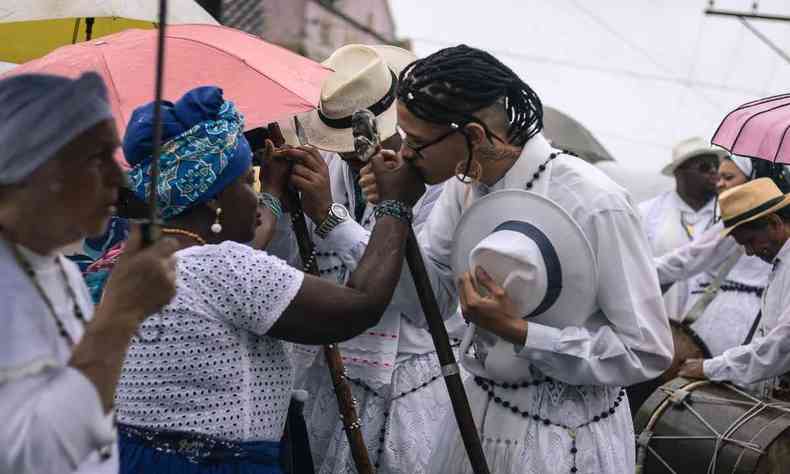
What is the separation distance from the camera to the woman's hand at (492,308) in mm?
3377

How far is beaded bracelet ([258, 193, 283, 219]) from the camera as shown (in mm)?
3947

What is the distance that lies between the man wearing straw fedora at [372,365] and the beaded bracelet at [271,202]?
0.20m

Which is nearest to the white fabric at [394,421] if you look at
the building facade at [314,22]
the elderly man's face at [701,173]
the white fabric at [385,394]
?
the white fabric at [385,394]

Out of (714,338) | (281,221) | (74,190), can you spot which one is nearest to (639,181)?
(714,338)

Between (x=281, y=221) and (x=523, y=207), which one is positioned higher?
(x=523, y=207)

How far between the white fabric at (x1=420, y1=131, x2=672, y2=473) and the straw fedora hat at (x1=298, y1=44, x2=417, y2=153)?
42.5 inches

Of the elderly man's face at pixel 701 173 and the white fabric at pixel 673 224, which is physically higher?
the elderly man's face at pixel 701 173

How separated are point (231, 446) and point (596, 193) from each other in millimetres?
1328

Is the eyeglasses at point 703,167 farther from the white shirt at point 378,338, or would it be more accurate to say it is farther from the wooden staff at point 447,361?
the wooden staff at point 447,361

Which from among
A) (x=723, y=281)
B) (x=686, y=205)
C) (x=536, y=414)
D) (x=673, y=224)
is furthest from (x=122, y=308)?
(x=686, y=205)

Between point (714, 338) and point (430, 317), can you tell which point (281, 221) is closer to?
point (430, 317)

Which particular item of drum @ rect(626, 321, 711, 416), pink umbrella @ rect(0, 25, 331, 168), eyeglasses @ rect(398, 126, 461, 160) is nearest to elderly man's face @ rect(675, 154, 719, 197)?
drum @ rect(626, 321, 711, 416)

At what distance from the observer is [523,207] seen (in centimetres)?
347

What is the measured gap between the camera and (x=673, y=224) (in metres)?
9.34
